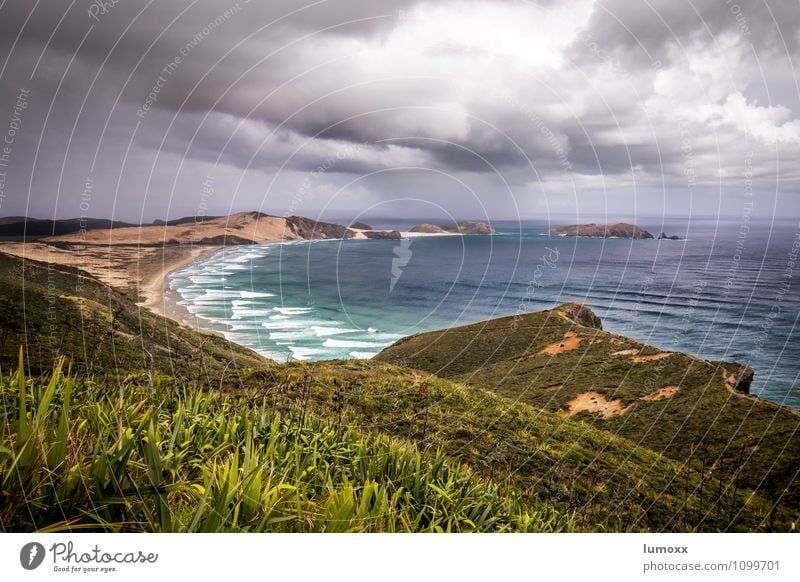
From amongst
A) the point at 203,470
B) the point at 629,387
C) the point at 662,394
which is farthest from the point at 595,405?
the point at 203,470

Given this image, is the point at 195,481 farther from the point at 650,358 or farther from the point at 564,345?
the point at 564,345

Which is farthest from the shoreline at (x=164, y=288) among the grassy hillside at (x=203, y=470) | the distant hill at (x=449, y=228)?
the grassy hillside at (x=203, y=470)

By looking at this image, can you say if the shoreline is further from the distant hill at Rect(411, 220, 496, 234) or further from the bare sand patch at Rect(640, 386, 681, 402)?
the bare sand patch at Rect(640, 386, 681, 402)

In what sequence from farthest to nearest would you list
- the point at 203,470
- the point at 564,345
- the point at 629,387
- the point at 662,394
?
the point at 564,345 → the point at 629,387 → the point at 662,394 → the point at 203,470
